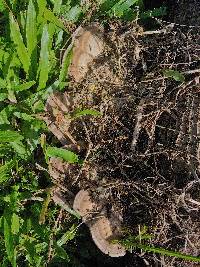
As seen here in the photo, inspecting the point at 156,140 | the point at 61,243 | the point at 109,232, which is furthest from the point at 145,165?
the point at 61,243

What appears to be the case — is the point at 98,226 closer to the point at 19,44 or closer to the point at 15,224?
the point at 15,224

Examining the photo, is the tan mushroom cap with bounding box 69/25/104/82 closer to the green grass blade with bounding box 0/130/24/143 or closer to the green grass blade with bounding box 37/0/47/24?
the green grass blade with bounding box 37/0/47/24

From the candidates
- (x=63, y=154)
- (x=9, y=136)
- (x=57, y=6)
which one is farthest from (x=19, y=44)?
(x=63, y=154)

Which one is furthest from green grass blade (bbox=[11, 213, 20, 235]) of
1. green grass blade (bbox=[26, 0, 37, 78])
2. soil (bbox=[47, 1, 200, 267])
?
green grass blade (bbox=[26, 0, 37, 78])

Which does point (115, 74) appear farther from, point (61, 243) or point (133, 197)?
point (61, 243)

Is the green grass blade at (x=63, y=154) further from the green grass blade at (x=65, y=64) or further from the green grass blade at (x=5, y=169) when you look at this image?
the green grass blade at (x=65, y=64)

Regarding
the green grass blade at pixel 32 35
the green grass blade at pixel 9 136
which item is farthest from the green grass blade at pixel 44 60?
the green grass blade at pixel 9 136

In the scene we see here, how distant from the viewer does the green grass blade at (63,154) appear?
2828mm

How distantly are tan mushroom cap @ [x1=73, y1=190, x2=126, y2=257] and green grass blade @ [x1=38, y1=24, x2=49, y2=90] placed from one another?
0.79 m

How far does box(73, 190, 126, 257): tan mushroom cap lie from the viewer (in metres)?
2.75

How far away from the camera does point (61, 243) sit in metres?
2.91

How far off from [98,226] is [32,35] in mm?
1341

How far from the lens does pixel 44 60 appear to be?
288 centimetres

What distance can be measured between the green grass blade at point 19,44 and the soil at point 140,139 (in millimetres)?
329
